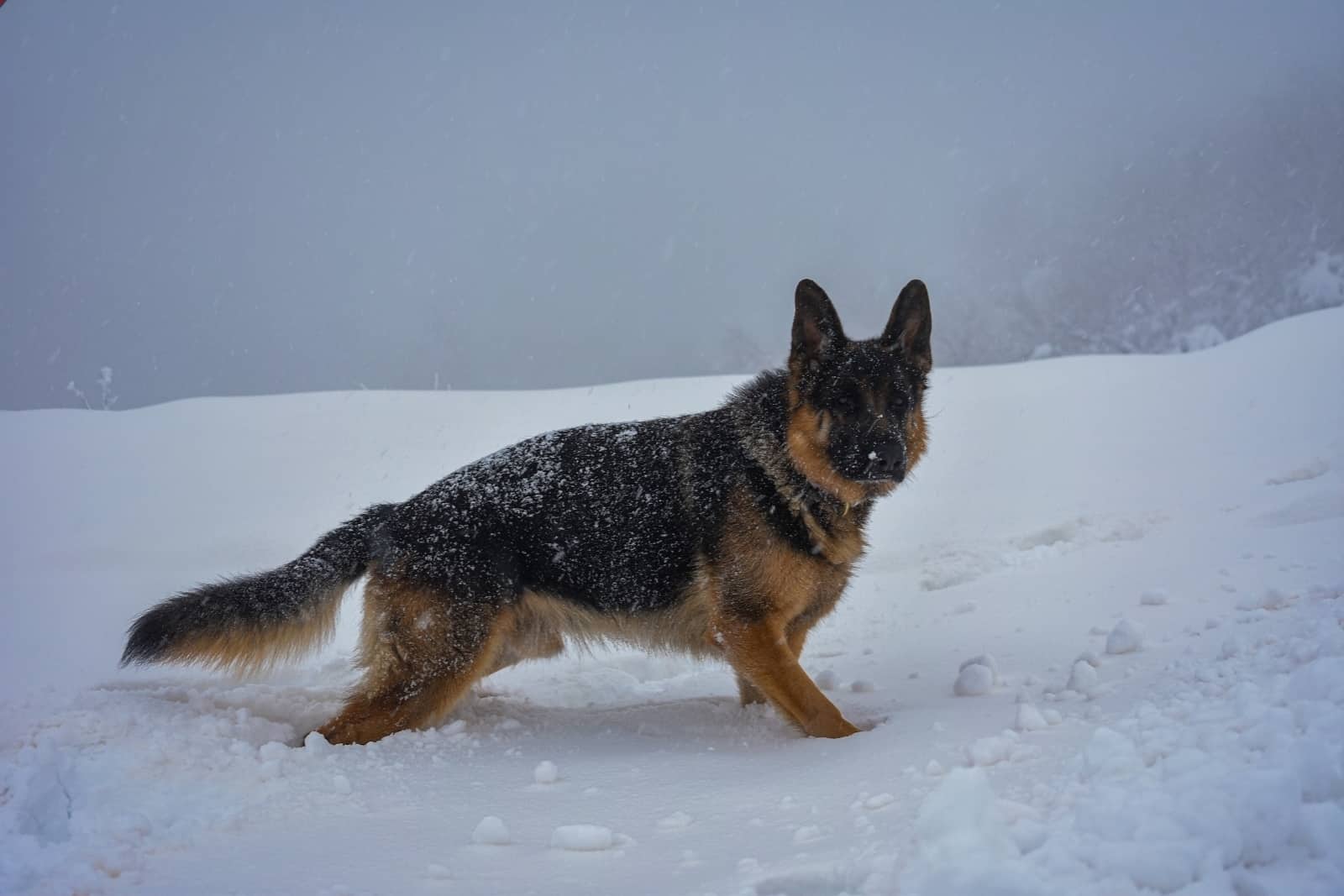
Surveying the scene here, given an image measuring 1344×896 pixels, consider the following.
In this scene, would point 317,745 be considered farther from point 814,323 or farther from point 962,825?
point 814,323

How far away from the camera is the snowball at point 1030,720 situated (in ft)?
10.7

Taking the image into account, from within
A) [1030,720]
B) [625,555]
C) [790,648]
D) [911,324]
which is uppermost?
[911,324]

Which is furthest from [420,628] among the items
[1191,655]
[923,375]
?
[1191,655]

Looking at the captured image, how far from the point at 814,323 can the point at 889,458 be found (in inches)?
32.8

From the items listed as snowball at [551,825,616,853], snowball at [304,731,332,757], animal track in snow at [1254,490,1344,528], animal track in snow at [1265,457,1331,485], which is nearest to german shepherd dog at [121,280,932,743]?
snowball at [304,731,332,757]

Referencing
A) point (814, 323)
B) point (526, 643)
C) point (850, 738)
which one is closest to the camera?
point (850, 738)

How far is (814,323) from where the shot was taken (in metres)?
4.76

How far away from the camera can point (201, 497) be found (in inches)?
446

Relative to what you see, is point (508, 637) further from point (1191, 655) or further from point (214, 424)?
point (214, 424)

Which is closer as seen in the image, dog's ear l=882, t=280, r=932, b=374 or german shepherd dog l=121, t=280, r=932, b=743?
german shepherd dog l=121, t=280, r=932, b=743

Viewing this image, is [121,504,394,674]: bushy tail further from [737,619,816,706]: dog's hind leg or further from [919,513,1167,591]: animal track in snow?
[919,513,1167,591]: animal track in snow

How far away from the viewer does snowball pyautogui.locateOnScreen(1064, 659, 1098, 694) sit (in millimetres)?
3871

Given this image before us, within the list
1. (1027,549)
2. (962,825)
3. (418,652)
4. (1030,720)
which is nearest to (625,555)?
(418,652)

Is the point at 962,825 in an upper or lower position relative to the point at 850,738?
upper
